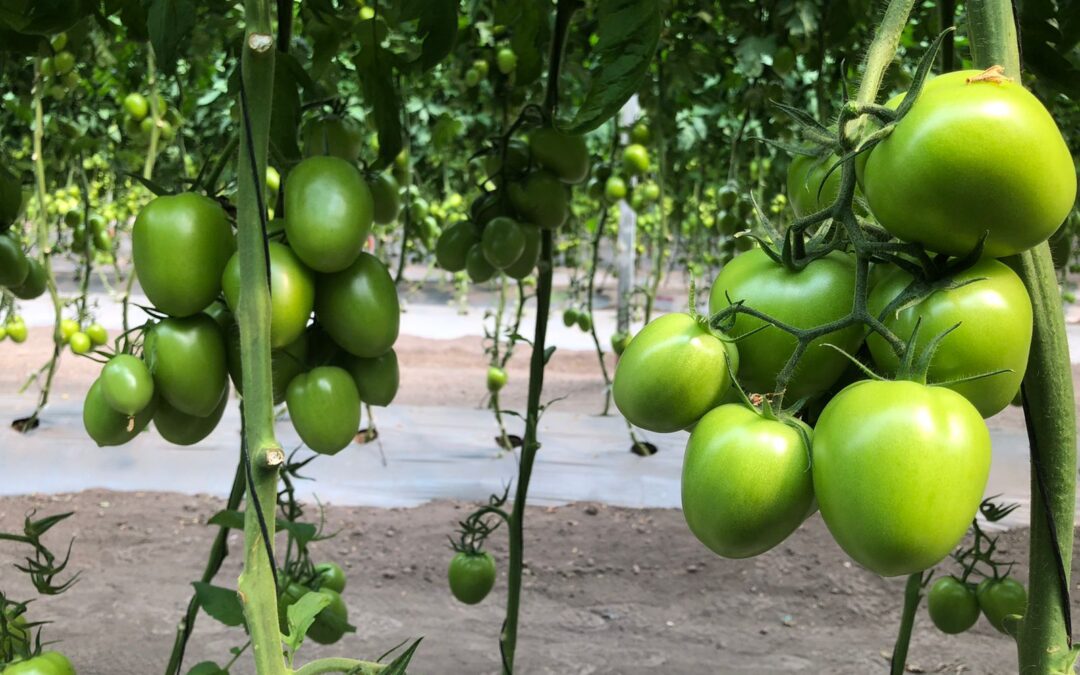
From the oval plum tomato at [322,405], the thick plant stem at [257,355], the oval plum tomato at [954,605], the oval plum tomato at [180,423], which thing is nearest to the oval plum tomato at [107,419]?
the oval plum tomato at [180,423]

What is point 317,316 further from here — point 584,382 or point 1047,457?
point 584,382

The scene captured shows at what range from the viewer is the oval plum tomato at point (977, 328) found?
0.45 metres

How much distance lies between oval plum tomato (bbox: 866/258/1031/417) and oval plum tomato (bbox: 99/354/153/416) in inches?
22.1

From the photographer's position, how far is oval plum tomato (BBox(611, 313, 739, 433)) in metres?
0.51

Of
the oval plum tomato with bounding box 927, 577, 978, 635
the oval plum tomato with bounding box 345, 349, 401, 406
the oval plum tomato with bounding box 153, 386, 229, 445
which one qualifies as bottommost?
the oval plum tomato with bounding box 927, 577, 978, 635

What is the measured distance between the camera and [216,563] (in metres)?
1.19

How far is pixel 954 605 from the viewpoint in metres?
1.45

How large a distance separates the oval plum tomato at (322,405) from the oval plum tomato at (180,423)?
0.21ft

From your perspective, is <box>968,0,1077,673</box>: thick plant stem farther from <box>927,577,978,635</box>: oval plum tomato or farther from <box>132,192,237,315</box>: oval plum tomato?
<box>927,577,978,635</box>: oval plum tomato

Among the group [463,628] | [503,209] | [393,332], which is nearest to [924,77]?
[393,332]

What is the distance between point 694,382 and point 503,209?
94 cm

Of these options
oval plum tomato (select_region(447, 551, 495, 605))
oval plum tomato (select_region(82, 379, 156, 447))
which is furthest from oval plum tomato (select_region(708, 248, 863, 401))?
oval plum tomato (select_region(447, 551, 495, 605))

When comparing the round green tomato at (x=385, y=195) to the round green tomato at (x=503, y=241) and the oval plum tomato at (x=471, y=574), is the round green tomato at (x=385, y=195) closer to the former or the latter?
the round green tomato at (x=503, y=241)

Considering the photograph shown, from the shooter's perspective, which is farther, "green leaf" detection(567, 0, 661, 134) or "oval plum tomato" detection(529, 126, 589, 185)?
"oval plum tomato" detection(529, 126, 589, 185)
